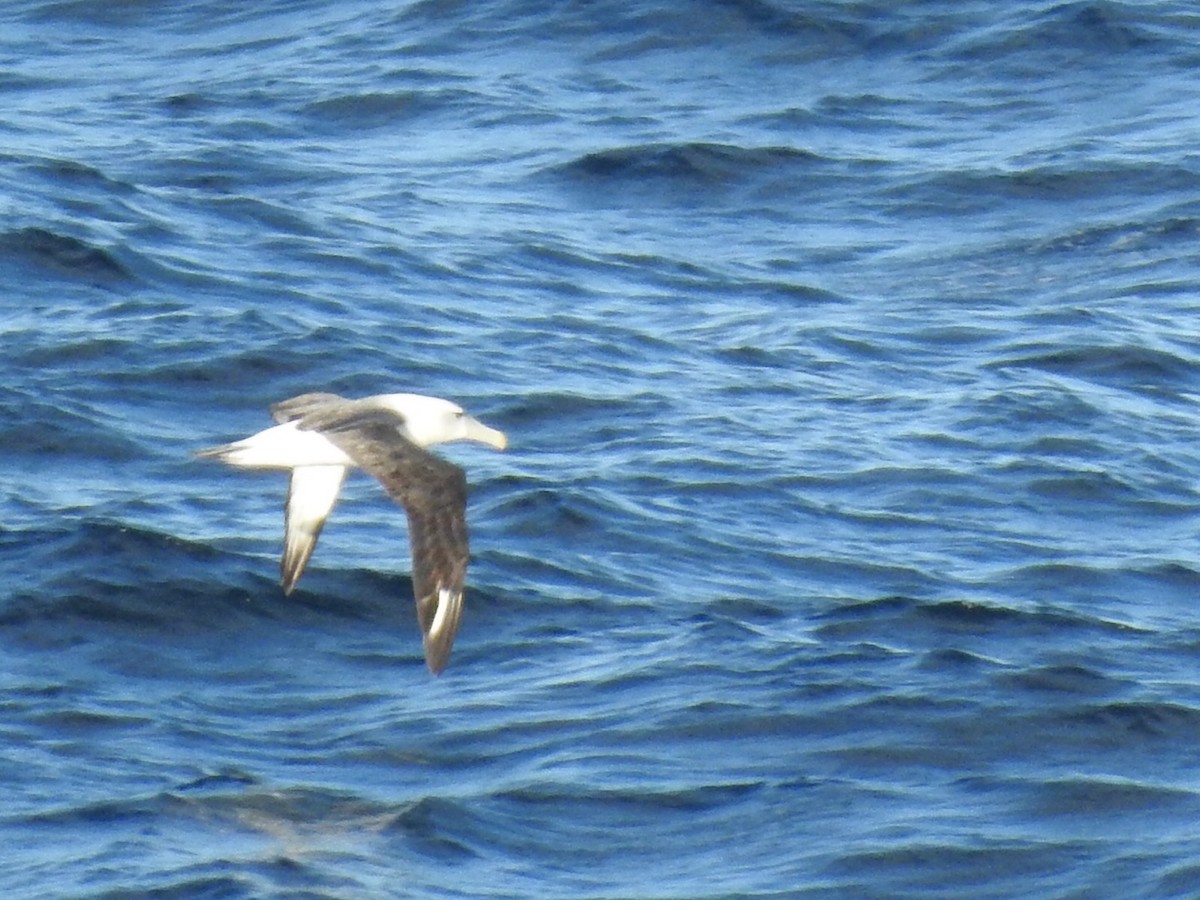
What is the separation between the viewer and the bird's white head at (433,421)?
1023 centimetres

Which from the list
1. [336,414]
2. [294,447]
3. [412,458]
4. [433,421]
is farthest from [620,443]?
[412,458]

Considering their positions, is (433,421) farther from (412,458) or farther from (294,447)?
(412,458)

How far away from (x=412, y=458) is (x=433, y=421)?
3.57 ft

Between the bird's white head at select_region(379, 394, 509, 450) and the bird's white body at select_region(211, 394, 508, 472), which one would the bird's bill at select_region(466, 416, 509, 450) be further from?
the bird's white body at select_region(211, 394, 508, 472)

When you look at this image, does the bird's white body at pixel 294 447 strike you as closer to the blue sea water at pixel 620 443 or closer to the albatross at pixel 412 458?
the albatross at pixel 412 458

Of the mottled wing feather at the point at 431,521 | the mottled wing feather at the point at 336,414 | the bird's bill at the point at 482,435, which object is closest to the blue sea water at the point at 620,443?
the mottled wing feather at the point at 431,521

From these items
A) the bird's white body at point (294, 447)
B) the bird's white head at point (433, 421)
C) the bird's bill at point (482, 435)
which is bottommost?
the bird's bill at point (482, 435)

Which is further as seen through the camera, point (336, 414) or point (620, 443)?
point (620, 443)

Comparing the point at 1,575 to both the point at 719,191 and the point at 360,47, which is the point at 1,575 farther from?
the point at 360,47

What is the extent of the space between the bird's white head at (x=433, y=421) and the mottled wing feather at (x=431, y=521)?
82 cm

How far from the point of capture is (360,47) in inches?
799

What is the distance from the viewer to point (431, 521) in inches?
361

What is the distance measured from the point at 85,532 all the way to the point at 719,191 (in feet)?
21.2

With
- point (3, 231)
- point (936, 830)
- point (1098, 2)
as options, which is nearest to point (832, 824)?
point (936, 830)
